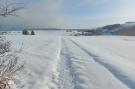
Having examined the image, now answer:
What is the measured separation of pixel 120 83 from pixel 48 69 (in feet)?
12.6

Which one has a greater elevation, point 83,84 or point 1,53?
point 1,53

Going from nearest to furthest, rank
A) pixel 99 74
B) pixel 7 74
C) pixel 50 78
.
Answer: pixel 7 74, pixel 50 78, pixel 99 74

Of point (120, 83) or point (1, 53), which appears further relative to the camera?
point (120, 83)

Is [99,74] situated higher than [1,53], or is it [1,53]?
[1,53]

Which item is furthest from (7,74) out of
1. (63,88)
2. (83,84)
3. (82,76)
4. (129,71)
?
(129,71)

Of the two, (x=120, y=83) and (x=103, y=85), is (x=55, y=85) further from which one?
(x=120, y=83)

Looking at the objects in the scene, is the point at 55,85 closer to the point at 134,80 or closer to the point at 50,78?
the point at 50,78

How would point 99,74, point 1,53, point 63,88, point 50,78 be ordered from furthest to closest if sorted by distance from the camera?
point 99,74
point 50,78
point 63,88
point 1,53

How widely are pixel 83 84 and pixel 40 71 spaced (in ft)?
9.86

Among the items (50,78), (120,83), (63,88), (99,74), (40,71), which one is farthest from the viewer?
(40,71)

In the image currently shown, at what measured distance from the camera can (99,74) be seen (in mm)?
10820

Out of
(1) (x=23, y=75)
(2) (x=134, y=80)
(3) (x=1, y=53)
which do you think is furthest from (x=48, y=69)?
(3) (x=1, y=53)

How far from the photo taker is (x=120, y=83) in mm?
9055

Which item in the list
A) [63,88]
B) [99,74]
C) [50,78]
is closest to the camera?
[63,88]
